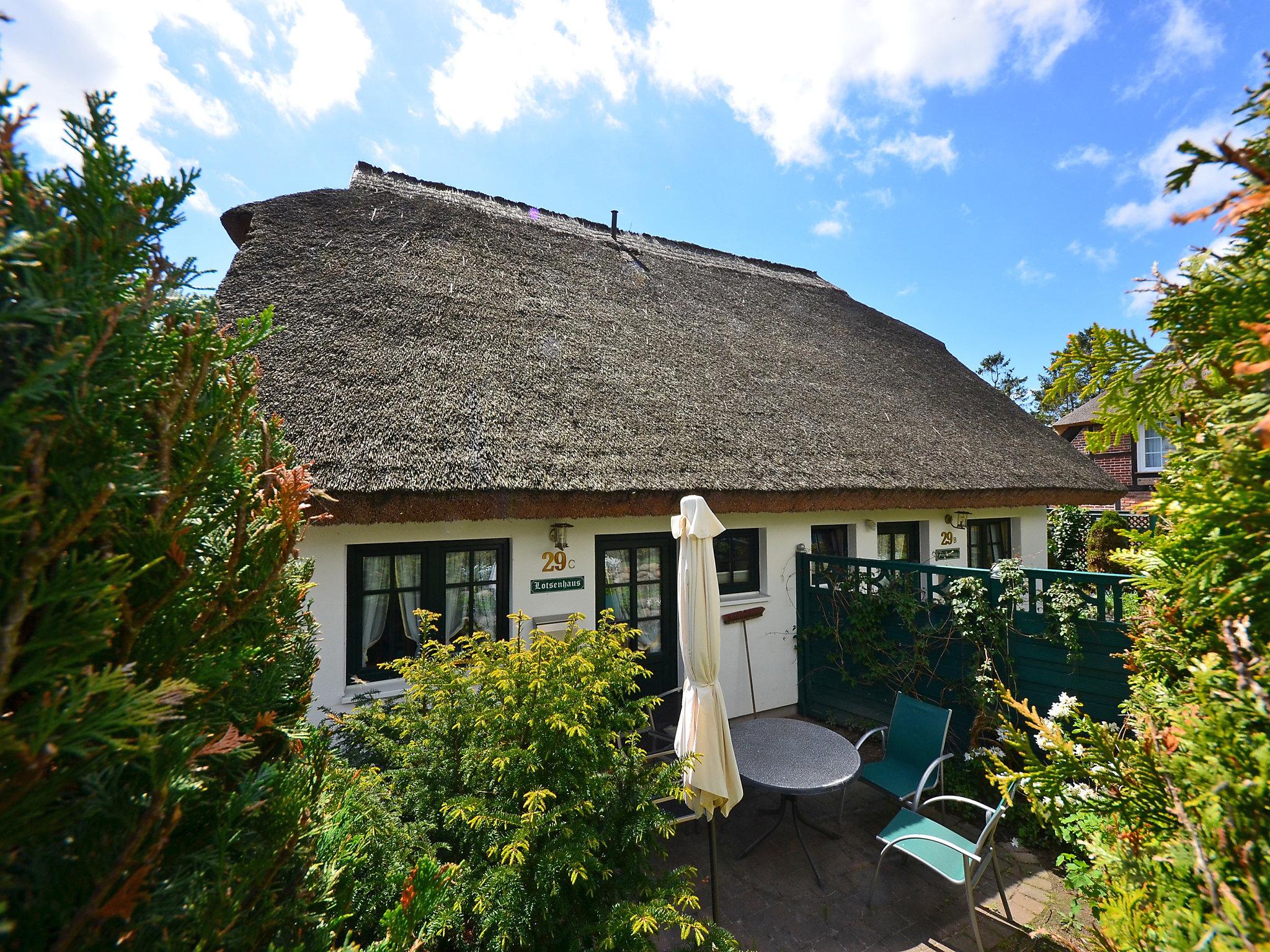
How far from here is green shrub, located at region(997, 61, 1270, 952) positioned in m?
1.12

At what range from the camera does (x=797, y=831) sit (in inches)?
151

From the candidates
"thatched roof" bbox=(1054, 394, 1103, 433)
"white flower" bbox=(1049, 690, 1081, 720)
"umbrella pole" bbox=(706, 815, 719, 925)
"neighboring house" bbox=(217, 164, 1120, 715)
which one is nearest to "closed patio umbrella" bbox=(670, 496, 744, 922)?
"umbrella pole" bbox=(706, 815, 719, 925)

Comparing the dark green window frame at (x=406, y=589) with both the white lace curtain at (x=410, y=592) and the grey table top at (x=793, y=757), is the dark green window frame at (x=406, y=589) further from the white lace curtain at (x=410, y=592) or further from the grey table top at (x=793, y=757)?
the grey table top at (x=793, y=757)

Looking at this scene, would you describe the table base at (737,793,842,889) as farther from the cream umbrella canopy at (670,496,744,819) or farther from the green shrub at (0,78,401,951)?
the green shrub at (0,78,401,951)

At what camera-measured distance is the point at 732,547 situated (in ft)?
20.4

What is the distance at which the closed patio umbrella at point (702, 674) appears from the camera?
3.43m

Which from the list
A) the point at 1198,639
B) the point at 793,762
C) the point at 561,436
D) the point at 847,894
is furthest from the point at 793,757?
the point at 561,436

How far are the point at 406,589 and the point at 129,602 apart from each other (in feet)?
13.2

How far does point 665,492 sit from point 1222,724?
3.97m

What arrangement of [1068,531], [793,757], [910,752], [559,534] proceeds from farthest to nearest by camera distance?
1. [1068,531]
2. [559,534]
3. [910,752]
4. [793,757]

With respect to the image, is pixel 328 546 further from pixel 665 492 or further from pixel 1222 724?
pixel 1222 724

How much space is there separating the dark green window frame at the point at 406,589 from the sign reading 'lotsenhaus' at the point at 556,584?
0.23 metres

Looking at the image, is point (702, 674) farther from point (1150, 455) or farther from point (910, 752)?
point (1150, 455)

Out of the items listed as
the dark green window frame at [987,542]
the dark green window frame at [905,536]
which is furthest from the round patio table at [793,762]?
the dark green window frame at [987,542]
